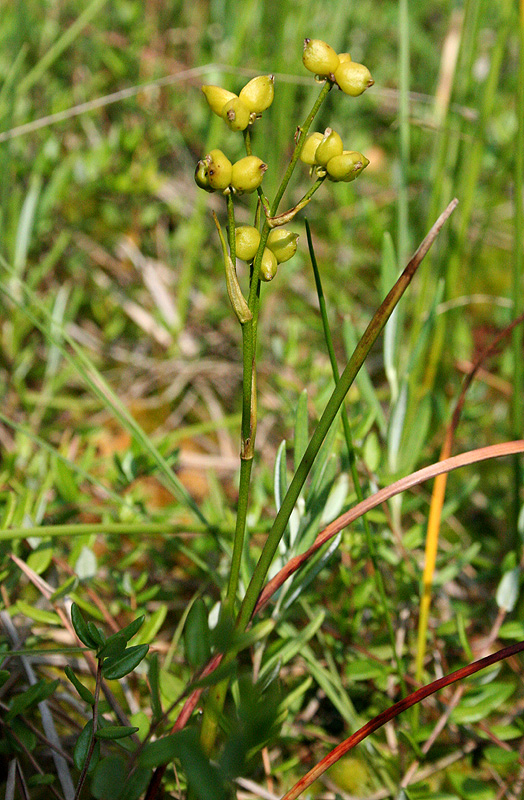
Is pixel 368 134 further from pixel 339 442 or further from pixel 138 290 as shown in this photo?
pixel 339 442

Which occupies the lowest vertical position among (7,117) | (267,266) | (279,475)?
(279,475)

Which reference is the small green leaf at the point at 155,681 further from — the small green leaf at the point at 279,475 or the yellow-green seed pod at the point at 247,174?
the yellow-green seed pod at the point at 247,174

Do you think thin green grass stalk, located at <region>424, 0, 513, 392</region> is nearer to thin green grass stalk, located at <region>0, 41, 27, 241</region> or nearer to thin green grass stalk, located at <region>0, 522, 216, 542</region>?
thin green grass stalk, located at <region>0, 522, 216, 542</region>

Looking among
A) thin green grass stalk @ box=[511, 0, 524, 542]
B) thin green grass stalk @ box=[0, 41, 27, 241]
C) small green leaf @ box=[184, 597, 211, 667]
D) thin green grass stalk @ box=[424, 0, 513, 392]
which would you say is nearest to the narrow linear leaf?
small green leaf @ box=[184, 597, 211, 667]

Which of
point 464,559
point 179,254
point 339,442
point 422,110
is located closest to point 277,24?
point 179,254

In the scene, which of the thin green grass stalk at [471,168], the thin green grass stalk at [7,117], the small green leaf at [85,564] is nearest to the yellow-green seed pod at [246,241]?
the small green leaf at [85,564]

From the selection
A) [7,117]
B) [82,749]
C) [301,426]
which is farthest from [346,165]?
[7,117]

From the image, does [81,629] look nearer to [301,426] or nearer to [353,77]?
[301,426]
